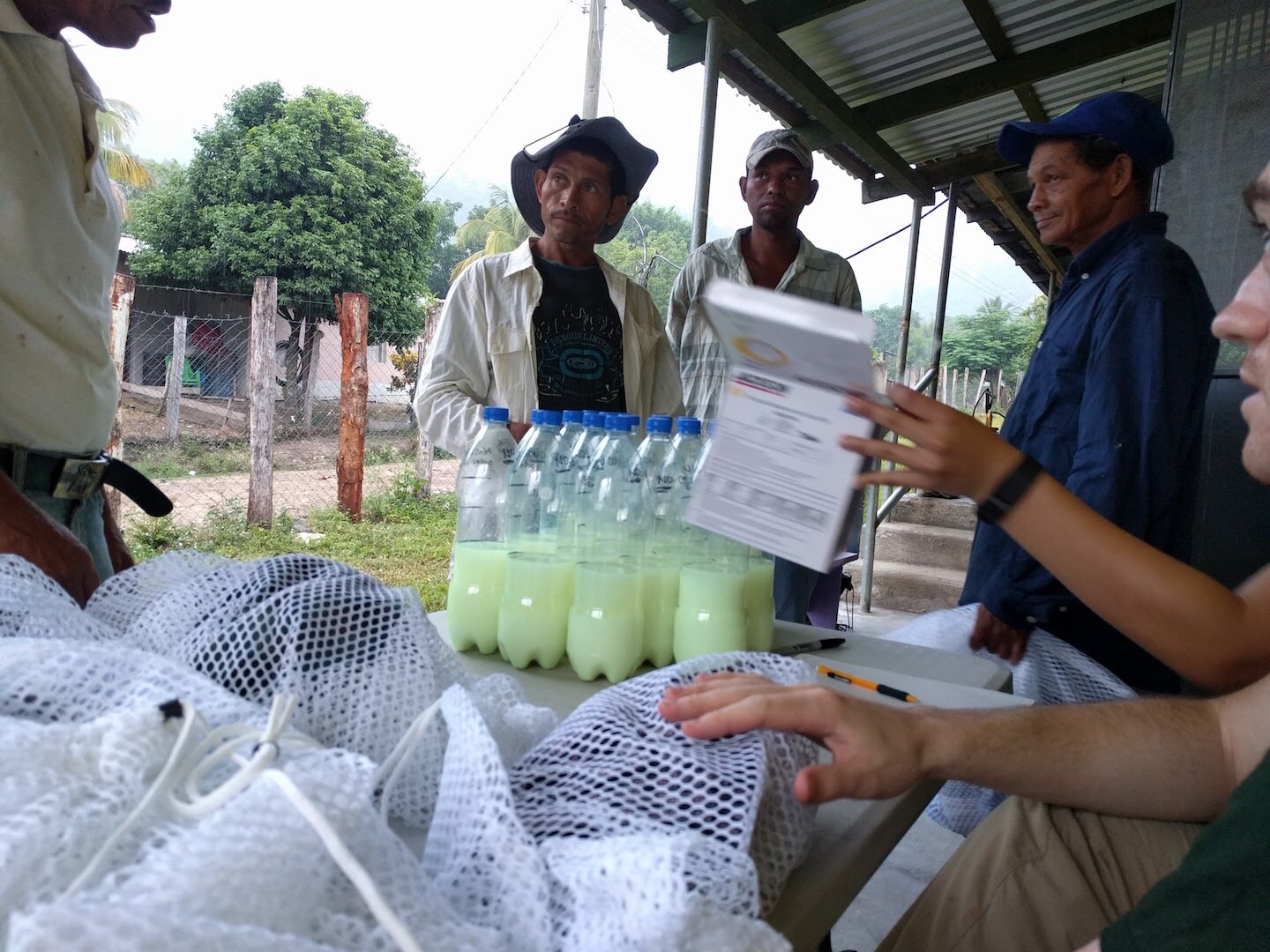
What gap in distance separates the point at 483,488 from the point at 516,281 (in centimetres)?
114

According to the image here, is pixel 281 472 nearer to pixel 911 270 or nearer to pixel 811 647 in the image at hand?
pixel 911 270

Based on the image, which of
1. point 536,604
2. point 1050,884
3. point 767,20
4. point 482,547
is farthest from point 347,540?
point 1050,884

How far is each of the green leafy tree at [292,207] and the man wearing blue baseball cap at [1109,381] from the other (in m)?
13.6

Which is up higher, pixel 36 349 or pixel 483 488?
pixel 36 349

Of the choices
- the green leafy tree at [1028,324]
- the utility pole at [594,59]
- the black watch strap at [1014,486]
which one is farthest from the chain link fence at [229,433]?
the green leafy tree at [1028,324]

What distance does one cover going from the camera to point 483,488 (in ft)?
5.30

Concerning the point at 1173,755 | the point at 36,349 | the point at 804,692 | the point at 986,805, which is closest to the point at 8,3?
the point at 36,349

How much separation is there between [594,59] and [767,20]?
8.88 feet

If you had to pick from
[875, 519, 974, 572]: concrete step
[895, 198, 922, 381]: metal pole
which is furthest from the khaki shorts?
[875, 519, 974, 572]: concrete step

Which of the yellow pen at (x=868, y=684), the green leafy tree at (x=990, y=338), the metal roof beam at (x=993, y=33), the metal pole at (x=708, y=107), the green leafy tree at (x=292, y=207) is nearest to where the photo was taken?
the yellow pen at (x=868, y=684)

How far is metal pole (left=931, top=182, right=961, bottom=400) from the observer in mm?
6250

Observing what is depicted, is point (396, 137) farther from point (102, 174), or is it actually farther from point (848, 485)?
point (848, 485)

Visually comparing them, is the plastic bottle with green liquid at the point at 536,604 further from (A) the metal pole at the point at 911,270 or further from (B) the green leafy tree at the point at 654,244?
(B) the green leafy tree at the point at 654,244

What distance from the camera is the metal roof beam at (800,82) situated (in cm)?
341
